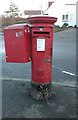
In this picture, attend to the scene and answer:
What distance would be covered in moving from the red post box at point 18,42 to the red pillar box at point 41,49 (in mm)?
124

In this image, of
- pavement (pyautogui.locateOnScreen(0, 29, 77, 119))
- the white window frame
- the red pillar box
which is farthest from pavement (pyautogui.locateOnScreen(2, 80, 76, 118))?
the white window frame

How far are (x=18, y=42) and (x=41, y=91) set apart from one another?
44.1 inches

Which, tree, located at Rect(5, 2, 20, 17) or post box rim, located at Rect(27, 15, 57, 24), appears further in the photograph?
tree, located at Rect(5, 2, 20, 17)

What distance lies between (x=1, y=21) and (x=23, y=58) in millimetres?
42700

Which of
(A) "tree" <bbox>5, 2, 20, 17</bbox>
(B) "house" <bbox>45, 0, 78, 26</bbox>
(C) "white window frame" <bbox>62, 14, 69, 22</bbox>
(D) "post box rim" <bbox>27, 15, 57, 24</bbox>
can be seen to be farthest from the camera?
(A) "tree" <bbox>5, 2, 20, 17</bbox>

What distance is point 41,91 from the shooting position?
5.80m

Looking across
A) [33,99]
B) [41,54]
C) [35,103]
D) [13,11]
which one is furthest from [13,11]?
[35,103]

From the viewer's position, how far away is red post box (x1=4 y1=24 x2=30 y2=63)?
566cm

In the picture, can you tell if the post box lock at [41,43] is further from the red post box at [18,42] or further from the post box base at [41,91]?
the post box base at [41,91]

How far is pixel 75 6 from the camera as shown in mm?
41656

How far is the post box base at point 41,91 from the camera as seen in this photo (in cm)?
572

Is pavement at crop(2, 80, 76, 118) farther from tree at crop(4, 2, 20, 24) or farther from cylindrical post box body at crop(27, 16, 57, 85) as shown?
tree at crop(4, 2, 20, 24)

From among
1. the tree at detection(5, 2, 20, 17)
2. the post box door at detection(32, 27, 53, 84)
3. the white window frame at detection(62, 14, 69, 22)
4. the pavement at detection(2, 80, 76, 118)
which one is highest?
the tree at detection(5, 2, 20, 17)

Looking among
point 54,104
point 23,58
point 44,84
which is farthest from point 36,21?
point 54,104
